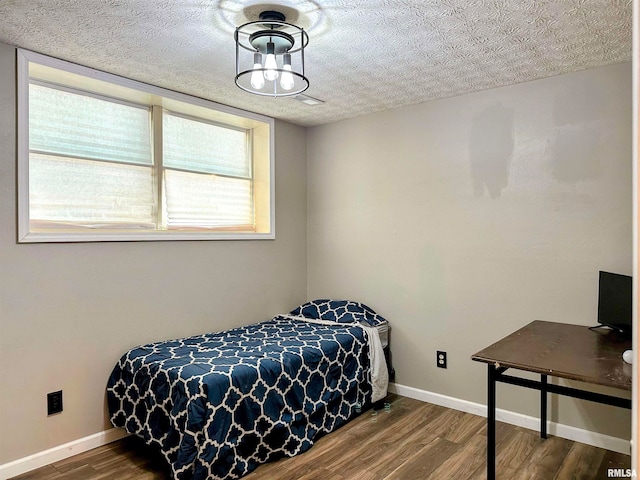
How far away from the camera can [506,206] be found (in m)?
3.01

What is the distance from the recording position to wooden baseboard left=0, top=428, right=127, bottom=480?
7.72ft

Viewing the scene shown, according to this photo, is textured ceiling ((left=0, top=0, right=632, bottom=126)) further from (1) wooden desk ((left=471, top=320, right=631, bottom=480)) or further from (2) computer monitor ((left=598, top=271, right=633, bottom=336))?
(1) wooden desk ((left=471, top=320, right=631, bottom=480))

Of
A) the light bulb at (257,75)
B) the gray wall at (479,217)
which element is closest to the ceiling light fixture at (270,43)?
the light bulb at (257,75)

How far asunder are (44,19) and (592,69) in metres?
3.03

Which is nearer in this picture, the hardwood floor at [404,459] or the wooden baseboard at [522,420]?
the hardwood floor at [404,459]

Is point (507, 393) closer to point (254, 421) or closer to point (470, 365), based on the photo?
point (470, 365)

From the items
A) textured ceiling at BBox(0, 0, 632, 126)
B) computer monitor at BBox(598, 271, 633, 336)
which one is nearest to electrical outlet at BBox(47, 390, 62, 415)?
textured ceiling at BBox(0, 0, 632, 126)

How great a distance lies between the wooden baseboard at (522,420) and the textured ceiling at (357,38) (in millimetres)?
2256

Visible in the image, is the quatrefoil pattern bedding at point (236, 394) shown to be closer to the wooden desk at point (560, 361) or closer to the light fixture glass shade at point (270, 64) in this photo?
the wooden desk at point (560, 361)

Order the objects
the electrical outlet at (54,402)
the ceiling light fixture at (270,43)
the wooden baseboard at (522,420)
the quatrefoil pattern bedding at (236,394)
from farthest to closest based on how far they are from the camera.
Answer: the wooden baseboard at (522,420), the electrical outlet at (54,402), the quatrefoil pattern bedding at (236,394), the ceiling light fixture at (270,43)

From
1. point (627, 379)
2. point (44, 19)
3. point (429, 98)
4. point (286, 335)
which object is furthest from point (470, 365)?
point (44, 19)

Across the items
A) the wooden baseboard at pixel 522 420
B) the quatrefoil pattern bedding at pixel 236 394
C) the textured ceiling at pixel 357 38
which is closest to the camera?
the textured ceiling at pixel 357 38

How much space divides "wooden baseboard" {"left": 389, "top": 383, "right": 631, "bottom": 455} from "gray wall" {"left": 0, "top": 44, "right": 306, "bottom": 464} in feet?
4.91

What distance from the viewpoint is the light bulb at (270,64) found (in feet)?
6.89
